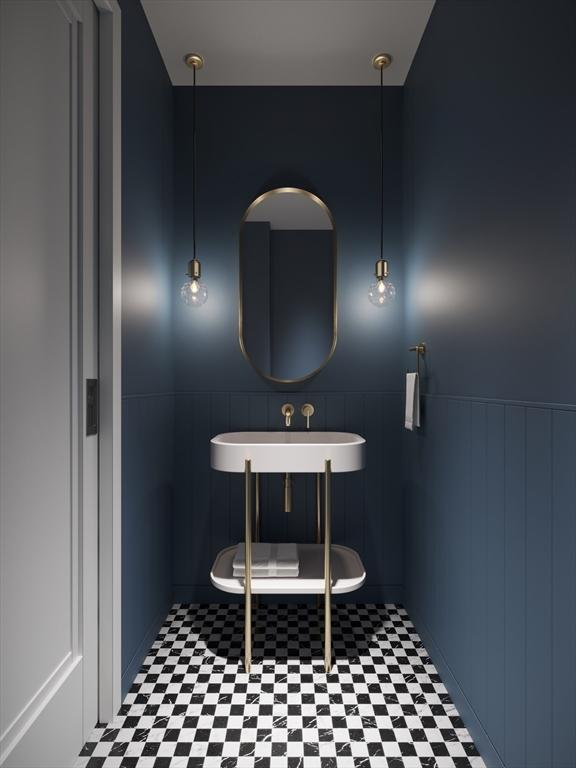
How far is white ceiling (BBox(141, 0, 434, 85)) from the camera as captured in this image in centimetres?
183

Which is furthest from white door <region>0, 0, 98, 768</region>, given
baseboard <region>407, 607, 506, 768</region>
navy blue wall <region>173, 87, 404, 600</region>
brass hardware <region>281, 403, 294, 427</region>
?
baseboard <region>407, 607, 506, 768</region>

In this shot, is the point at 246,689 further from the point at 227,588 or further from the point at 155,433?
the point at 155,433

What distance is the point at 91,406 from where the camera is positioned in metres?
1.43

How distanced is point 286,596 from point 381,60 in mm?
2532

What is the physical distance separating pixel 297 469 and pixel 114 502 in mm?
646

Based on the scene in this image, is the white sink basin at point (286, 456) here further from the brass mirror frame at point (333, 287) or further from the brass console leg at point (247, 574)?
the brass mirror frame at point (333, 287)

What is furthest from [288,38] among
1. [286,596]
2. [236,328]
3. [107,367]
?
[286,596]

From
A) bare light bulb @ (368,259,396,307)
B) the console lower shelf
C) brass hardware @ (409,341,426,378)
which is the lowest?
the console lower shelf

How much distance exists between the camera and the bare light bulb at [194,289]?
2.13m

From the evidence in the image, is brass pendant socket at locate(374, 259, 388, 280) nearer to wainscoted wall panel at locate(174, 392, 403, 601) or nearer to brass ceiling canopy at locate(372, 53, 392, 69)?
wainscoted wall panel at locate(174, 392, 403, 601)

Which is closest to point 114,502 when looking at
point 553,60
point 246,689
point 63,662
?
point 63,662

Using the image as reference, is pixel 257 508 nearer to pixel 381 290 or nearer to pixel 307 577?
pixel 307 577

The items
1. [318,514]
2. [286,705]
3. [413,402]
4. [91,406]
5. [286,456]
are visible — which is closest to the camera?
[91,406]

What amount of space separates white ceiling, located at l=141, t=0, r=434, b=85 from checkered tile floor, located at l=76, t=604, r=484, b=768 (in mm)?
2531
